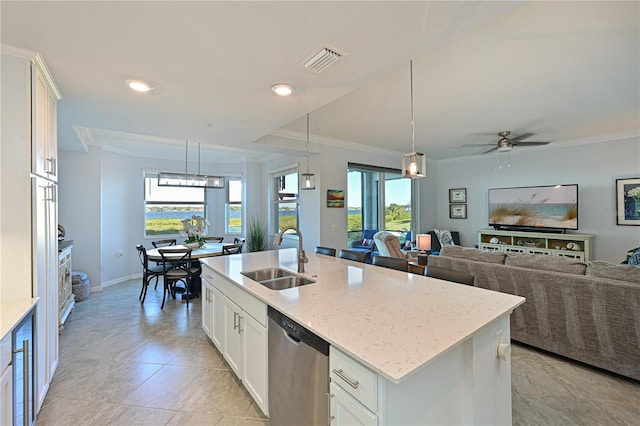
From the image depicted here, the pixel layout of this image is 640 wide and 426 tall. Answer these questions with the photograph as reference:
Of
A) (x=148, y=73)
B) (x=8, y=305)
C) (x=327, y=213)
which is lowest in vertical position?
(x=8, y=305)

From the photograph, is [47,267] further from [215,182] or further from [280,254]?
[215,182]

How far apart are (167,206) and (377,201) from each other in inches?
187

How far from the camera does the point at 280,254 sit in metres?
3.37

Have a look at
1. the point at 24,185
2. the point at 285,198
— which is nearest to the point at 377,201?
the point at 285,198

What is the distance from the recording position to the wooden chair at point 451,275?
2.12 meters

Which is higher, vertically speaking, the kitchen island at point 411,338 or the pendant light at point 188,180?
the pendant light at point 188,180

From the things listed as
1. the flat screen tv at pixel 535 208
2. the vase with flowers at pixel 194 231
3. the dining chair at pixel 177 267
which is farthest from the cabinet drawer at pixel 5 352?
the flat screen tv at pixel 535 208

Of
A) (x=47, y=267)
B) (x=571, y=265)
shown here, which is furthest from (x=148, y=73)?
(x=571, y=265)

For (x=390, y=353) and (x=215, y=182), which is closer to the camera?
(x=390, y=353)

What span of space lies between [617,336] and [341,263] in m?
2.28

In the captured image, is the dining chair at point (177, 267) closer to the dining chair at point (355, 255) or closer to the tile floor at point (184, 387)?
the tile floor at point (184, 387)

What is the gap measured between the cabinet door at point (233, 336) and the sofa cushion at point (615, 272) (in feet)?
9.72

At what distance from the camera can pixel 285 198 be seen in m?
6.10

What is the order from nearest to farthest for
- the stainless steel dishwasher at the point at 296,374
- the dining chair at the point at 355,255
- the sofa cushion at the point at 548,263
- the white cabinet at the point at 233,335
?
1. the stainless steel dishwasher at the point at 296,374
2. the white cabinet at the point at 233,335
3. the sofa cushion at the point at 548,263
4. the dining chair at the point at 355,255
